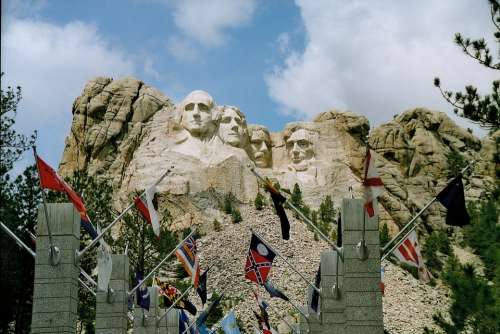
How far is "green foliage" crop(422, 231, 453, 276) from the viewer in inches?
2406

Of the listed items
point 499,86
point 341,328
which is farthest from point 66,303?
point 499,86

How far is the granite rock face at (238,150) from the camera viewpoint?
62.7m

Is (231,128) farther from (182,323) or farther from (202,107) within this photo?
(182,323)

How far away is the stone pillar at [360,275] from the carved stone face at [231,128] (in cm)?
4425

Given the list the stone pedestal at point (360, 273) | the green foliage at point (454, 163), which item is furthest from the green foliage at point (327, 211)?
the stone pedestal at point (360, 273)

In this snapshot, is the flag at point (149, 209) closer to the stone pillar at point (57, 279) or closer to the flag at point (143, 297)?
the stone pillar at point (57, 279)

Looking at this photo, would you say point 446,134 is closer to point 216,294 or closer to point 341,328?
point 216,294

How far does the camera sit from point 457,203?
20156 millimetres

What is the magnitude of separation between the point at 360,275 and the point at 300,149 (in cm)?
4663

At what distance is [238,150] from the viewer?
63844 mm

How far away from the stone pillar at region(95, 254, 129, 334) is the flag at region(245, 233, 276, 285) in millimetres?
3435

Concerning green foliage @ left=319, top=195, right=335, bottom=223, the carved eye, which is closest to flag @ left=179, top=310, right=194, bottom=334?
green foliage @ left=319, top=195, right=335, bottom=223

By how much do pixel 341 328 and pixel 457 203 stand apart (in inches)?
223

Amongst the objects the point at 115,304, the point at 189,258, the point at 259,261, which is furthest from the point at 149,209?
the point at 189,258
